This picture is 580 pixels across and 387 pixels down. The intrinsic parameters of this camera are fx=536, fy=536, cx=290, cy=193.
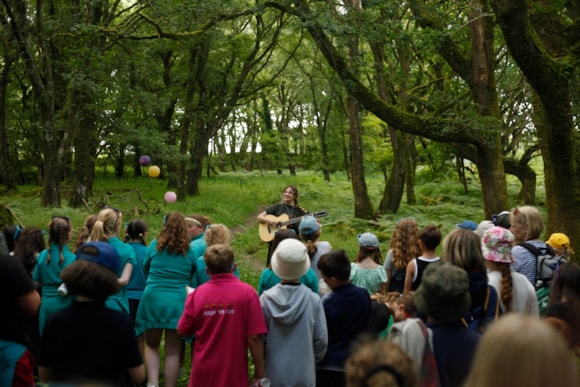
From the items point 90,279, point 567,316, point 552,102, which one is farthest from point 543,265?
point 552,102

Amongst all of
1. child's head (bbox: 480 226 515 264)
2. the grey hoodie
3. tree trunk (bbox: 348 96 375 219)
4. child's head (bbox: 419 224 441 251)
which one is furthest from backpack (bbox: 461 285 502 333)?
tree trunk (bbox: 348 96 375 219)

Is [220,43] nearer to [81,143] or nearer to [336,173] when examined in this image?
[81,143]

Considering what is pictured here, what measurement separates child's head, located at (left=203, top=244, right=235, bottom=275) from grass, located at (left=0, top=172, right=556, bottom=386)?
8.15 ft

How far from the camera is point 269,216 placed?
9.26 metres

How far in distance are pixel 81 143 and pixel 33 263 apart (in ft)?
46.9

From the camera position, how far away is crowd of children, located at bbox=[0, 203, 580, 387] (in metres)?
2.18

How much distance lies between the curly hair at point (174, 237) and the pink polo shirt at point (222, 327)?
52.2 inches

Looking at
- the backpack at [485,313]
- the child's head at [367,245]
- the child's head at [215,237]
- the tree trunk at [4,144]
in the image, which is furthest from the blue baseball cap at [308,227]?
the tree trunk at [4,144]

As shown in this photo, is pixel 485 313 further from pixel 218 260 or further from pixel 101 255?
pixel 101 255

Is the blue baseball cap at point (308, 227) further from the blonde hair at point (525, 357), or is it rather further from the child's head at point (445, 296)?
the blonde hair at point (525, 357)

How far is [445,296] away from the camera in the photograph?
10.6 feet

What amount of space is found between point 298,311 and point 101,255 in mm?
1659

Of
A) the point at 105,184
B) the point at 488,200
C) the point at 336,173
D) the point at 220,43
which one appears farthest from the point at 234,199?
the point at 336,173

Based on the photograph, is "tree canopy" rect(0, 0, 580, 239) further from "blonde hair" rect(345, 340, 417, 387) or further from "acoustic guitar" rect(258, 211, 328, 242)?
"blonde hair" rect(345, 340, 417, 387)
